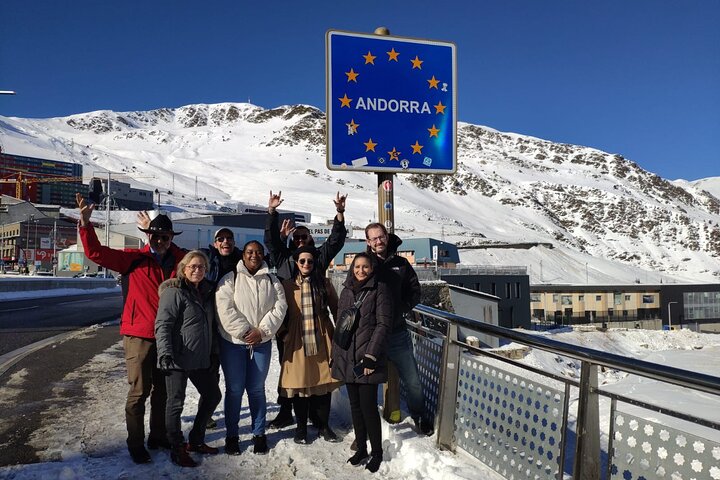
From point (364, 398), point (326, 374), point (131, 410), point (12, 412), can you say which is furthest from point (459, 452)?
point (12, 412)

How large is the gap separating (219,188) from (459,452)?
13955cm

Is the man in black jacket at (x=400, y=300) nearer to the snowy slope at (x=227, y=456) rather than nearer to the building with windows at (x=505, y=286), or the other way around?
the snowy slope at (x=227, y=456)

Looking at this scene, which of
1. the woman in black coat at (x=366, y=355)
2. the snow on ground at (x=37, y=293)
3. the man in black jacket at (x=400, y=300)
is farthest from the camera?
the snow on ground at (x=37, y=293)

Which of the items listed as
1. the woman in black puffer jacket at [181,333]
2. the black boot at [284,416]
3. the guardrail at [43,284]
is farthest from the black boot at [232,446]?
the guardrail at [43,284]

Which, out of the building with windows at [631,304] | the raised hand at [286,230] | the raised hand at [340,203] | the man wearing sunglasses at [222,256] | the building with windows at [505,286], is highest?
the raised hand at [340,203]

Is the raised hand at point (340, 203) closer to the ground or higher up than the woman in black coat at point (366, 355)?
higher up

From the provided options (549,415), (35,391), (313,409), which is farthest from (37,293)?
(549,415)

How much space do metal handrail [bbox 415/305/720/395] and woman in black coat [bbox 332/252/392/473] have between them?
0.66 m

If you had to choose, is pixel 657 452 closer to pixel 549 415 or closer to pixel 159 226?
pixel 549 415

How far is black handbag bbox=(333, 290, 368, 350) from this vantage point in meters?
3.82

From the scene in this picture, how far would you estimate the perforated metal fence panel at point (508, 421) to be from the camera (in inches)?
122

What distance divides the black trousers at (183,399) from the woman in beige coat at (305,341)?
0.58m

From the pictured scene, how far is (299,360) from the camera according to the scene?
432cm

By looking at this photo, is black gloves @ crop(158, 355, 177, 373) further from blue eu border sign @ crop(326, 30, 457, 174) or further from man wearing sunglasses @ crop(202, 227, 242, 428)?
blue eu border sign @ crop(326, 30, 457, 174)
